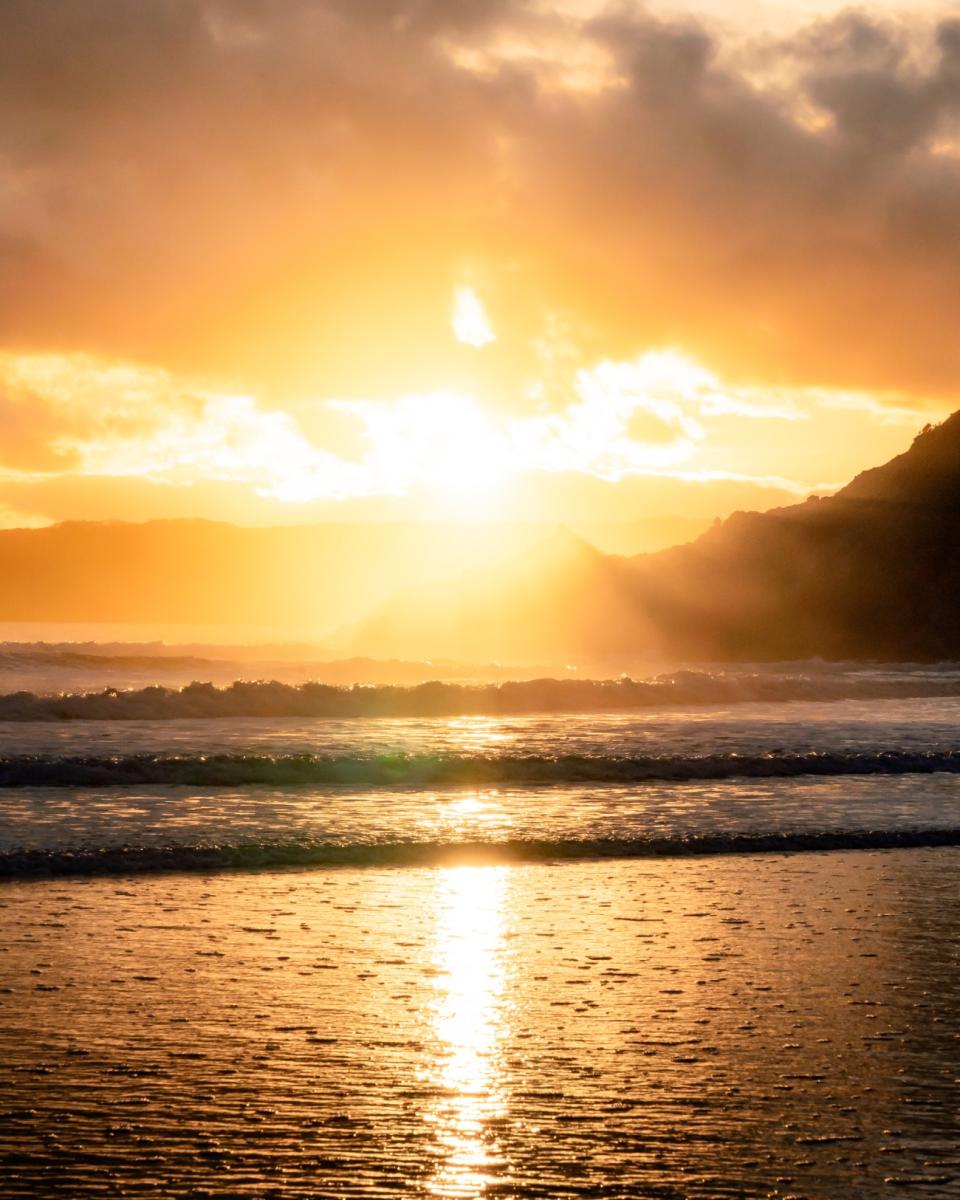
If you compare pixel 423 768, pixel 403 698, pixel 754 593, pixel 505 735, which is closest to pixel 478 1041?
pixel 423 768

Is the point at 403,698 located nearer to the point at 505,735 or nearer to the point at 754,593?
the point at 505,735

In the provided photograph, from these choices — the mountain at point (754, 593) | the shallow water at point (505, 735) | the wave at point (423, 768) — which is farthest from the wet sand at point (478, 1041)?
the mountain at point (754, 593)

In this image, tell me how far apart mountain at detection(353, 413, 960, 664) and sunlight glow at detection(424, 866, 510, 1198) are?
245ft

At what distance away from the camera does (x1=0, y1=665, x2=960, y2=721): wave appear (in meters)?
30.9

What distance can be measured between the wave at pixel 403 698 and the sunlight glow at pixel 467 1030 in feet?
69.3

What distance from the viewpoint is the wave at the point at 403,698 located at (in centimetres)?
3091

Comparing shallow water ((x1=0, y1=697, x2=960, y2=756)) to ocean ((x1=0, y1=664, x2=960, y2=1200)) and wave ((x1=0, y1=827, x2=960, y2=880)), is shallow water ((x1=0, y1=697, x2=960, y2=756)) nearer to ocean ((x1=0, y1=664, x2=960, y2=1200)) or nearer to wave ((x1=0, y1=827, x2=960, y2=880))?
ocean ((x1=0, y1=664, x2=960, y2=1200))

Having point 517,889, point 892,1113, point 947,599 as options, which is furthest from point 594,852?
point 947,599

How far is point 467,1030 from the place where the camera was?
7.08 meters

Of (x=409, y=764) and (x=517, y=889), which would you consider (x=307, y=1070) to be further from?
(x=409, y=764)

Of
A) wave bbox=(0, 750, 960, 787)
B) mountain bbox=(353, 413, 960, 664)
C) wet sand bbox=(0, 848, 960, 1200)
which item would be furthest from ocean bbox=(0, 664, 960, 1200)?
mountain bbox=(353, 413, 960, 664)

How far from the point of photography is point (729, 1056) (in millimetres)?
6672

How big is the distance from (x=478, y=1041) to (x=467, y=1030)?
8.3 inches

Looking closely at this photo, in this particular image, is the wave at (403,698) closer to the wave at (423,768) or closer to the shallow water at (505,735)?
the shallow water at (505,735)
